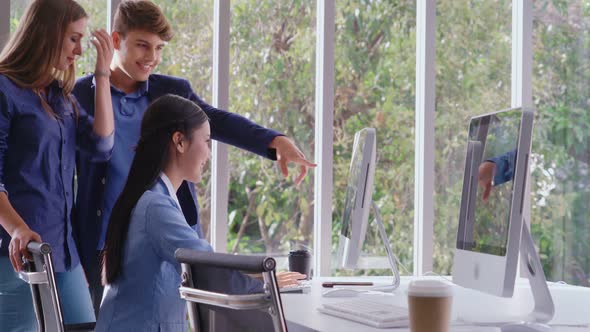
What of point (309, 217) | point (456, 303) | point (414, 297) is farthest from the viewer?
point (309, 217)

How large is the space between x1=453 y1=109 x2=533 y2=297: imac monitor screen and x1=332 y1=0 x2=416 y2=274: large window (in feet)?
5.84

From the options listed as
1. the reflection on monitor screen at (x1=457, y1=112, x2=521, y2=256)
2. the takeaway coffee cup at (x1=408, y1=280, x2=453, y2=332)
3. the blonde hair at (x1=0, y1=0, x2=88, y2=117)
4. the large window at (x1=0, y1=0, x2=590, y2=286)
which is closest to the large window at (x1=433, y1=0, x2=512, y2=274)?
the large window at (x1=0, y1=0, x2=590, y2=286)

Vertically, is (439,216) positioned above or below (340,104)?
below

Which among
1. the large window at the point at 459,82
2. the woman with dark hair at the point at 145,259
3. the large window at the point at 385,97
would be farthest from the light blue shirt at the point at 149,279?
the large window at the point at 459,82

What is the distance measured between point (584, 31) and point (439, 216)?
3.91 ft

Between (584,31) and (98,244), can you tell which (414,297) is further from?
(584,31)

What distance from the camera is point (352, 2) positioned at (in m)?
3.80

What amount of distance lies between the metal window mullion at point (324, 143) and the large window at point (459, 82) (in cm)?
57

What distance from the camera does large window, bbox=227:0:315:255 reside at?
3.62 m

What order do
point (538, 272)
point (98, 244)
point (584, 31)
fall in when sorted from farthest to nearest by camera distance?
point (584, 31) < point (98, 244) < point (538, 272)

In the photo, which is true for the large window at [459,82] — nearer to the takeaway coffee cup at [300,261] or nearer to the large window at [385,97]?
the large window at [385,97]

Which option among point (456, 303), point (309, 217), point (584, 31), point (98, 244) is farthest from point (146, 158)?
point (584, 31)

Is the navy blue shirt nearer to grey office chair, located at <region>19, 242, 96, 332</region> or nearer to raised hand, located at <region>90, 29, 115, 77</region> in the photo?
raised hand, located at <region>90, 29, 115, 77</region>

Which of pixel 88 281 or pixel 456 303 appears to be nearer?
pixel 456 303
